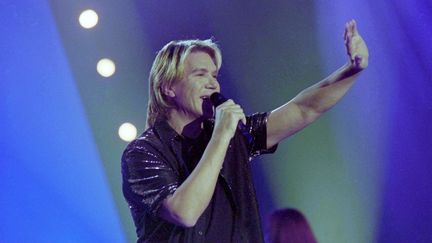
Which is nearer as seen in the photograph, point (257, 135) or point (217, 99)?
point (217, 99)

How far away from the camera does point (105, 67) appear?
3529mm

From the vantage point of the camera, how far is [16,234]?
3.13m

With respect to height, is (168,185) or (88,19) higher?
(88,19)

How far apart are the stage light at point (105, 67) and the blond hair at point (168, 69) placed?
132 centimetres

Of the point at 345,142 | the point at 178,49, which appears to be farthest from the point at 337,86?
the point at 345,142

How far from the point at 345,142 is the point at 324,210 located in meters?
0.40

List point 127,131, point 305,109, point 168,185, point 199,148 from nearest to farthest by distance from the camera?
point 168,185
point 199,148
point 305,109
point 127,131

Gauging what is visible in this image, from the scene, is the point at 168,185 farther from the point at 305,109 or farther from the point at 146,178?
the point at 305,109

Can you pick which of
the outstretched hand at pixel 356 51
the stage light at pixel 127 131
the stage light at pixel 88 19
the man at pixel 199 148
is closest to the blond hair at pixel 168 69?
the man at pixel 199 148

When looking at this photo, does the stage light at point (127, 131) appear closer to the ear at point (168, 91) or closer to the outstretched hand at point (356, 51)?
the ear at point (168, 91)

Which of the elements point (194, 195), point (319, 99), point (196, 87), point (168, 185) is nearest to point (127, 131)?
point (196, 87)

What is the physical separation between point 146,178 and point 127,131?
1661mm

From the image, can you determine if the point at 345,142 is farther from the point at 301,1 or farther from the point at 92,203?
the point at 92,203

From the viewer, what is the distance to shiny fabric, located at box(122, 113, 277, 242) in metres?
1.83
